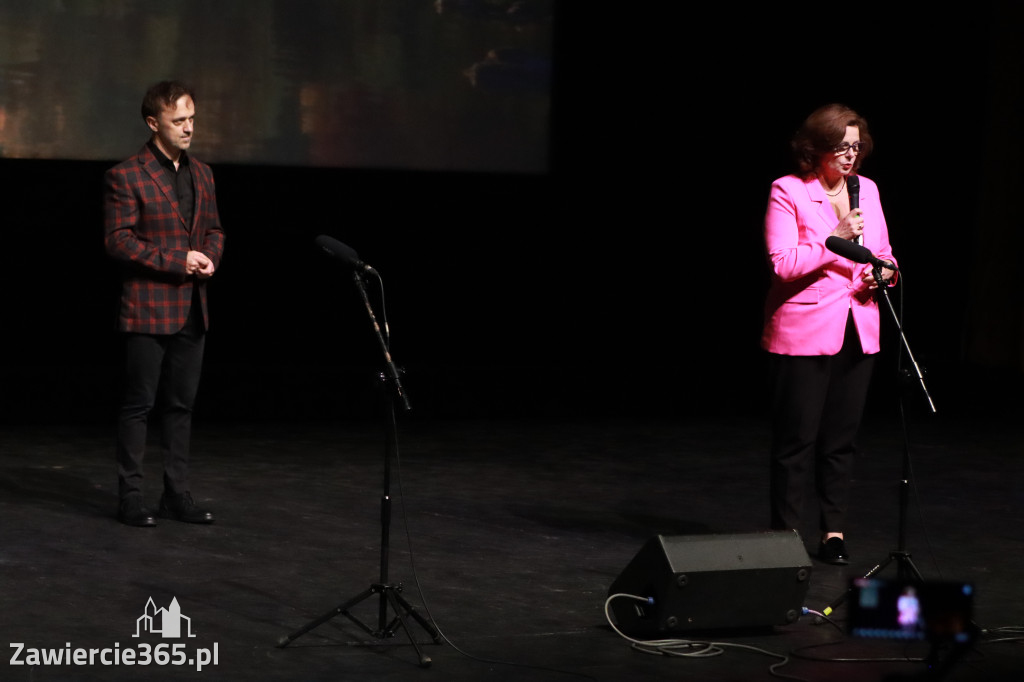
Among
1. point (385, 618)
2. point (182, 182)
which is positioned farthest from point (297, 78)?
point (385, 618)

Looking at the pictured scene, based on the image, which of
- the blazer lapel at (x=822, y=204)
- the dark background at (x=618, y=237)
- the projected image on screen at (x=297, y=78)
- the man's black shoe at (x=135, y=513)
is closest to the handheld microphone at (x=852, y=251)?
the blazer lapel at (x=822, y=204)

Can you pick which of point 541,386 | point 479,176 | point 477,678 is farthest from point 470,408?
point 477,678

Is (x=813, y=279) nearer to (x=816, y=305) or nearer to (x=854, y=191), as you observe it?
(x=816, y=305)

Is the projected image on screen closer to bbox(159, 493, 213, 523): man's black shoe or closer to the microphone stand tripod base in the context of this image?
bbox(159, 493, 213, 523): man's black shoe

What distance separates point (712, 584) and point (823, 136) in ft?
4.79

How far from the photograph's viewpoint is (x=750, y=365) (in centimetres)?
862

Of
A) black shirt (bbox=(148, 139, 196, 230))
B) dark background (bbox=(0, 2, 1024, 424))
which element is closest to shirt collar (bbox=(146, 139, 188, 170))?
black shirt (bbox=(148, 139, 196, 230))

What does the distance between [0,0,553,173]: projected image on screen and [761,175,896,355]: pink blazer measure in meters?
3.85

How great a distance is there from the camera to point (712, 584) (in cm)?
373

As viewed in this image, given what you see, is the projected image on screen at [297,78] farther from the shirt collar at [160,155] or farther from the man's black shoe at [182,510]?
the man's black shoe at [182,510]

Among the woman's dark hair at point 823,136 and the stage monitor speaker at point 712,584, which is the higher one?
the woman's dark hair at point 823,136

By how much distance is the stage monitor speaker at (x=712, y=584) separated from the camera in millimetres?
3701

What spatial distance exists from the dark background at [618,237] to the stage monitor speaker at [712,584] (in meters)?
4.16

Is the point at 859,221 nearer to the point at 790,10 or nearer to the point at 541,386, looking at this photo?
the point at 541,386
